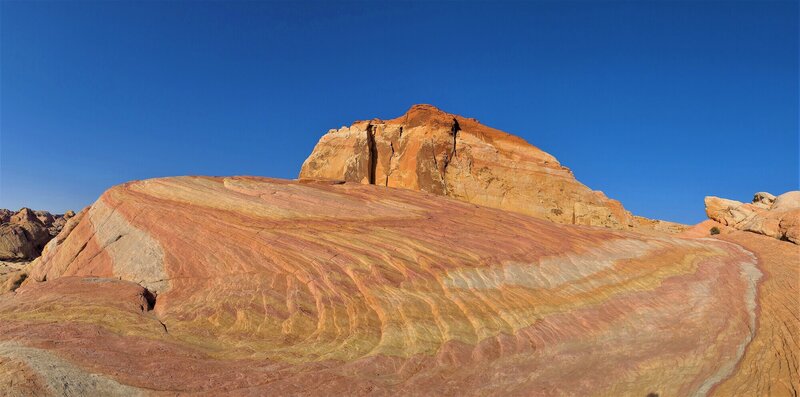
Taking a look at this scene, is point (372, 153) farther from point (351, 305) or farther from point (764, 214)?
point (764, 214)

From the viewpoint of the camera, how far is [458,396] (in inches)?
441

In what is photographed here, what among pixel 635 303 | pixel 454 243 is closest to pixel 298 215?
pixel 454 243

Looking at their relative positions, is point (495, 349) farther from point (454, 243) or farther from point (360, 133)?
point (360, 133)

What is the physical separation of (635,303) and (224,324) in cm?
1563

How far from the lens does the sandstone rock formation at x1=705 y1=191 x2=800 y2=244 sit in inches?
1451

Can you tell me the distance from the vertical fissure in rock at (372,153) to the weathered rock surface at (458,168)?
0.08 meters

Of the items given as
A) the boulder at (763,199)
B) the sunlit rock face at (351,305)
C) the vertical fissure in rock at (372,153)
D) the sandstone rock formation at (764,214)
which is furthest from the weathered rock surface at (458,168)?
the boulder at (763,199)

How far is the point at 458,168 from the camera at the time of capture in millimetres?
37219

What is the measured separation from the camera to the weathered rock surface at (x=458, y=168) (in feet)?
121

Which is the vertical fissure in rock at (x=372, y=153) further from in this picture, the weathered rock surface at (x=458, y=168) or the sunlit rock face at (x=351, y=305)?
the sunlit rock face at (x=351, y=305)

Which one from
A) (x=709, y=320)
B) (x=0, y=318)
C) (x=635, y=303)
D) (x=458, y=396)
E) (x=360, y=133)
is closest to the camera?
(x=458, y=396)

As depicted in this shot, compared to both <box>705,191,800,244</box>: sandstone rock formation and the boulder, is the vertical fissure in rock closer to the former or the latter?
<box>705,191,800,244</box>: sandstone rock formation

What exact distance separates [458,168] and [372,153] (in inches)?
285

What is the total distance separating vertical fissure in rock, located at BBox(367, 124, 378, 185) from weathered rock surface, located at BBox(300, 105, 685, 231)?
8cm
